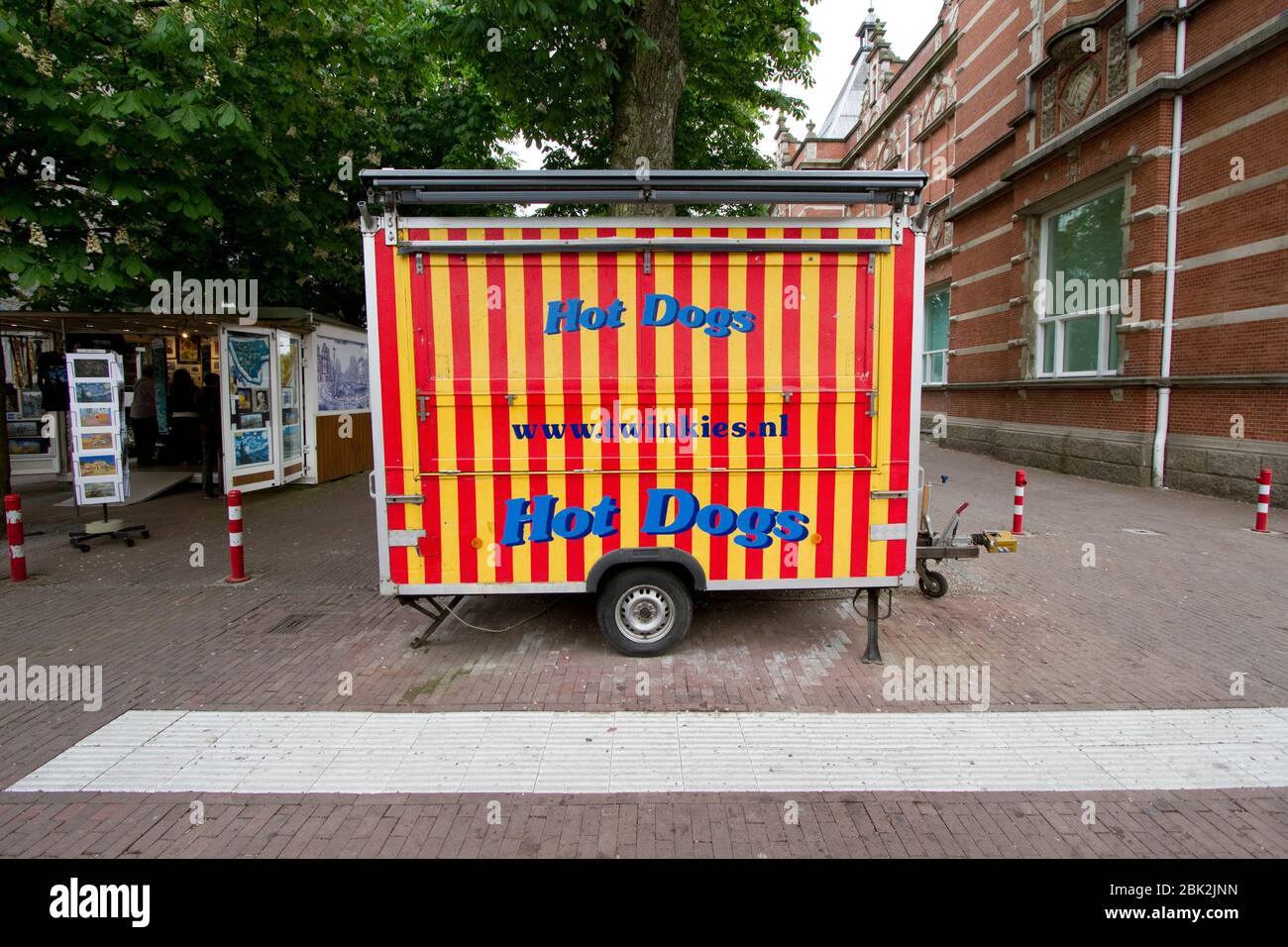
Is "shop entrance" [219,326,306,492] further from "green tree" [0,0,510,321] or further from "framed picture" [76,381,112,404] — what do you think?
"framed picture" [76,381,112,404]

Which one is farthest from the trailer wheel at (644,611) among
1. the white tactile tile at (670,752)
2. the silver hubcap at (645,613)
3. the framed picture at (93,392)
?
the framed picture at (93,392)

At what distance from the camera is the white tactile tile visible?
11.4 ft

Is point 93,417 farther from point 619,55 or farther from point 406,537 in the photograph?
point 619,55

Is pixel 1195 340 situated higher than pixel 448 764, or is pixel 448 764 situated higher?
pixel 1195 340

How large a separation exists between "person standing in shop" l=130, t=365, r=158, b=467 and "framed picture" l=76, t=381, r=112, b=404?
4.01m

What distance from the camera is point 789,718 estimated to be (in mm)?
4137

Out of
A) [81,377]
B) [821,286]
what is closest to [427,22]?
[81,377]

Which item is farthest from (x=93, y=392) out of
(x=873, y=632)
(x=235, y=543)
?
(x=873, y=632)

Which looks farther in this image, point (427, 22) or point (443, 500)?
point (427, 22)

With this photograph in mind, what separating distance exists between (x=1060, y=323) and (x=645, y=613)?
14.7m

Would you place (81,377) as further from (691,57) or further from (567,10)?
(691,57)

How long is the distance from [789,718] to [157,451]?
49.2 feet

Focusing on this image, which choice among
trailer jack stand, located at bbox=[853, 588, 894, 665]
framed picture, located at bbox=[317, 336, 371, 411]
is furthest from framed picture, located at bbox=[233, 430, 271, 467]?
trailer jack stand, located at bbox=[853, 588, 894, 665]

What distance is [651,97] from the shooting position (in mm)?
8180
